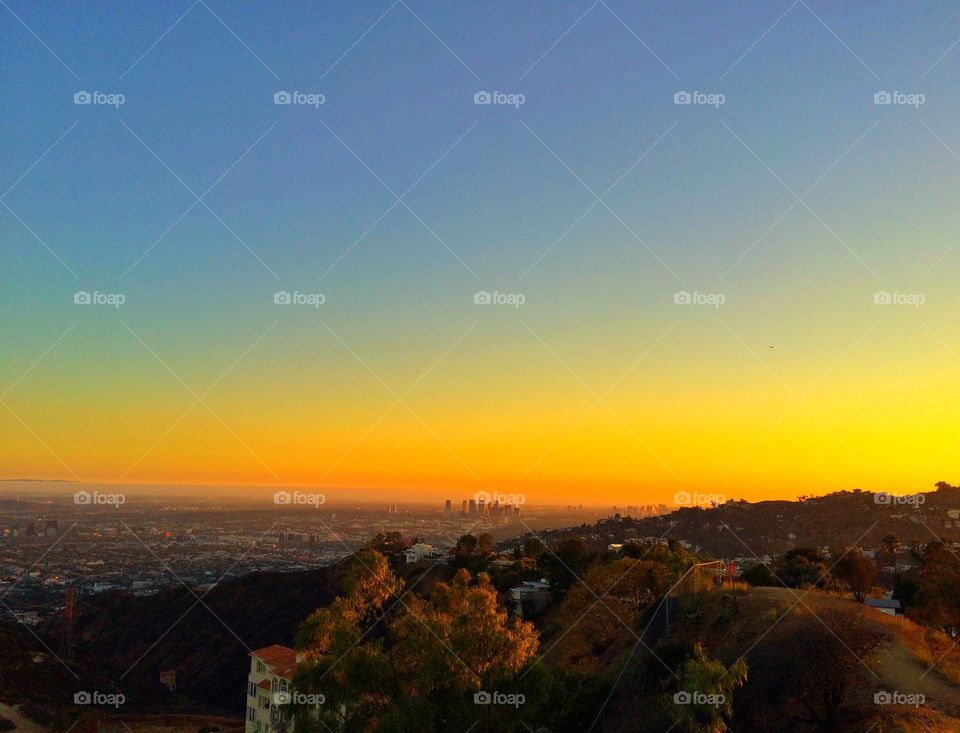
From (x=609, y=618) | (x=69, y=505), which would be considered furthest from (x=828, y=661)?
(x=69, y=505)

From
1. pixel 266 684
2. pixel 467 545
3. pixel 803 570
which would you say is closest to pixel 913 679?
pixel 803 570

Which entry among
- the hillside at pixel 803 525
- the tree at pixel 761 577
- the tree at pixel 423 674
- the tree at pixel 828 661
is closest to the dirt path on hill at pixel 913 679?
the tree at pixel 828 661

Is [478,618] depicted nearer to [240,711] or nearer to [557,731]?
[557,731]

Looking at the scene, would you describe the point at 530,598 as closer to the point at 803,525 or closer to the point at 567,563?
the point at 567,563

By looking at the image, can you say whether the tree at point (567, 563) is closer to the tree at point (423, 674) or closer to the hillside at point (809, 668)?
the hillside at point (809, 668)

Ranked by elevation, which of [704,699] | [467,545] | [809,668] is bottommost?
[467,545]
